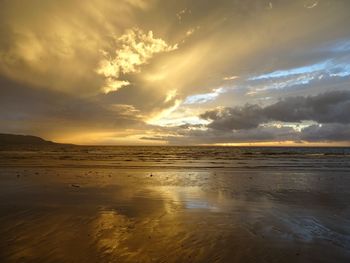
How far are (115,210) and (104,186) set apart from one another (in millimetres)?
7099

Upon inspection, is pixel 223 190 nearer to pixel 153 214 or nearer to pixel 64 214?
pixel 153 214

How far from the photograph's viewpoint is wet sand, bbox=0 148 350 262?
273 inches

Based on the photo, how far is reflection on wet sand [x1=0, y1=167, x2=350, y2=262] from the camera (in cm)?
692

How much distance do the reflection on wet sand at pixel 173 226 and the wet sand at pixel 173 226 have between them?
0.02 meters

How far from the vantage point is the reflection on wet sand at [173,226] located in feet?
22.7

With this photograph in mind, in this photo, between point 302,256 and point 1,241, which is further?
point 1,241

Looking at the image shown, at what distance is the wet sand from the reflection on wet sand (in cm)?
2

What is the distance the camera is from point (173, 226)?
30.6 ft

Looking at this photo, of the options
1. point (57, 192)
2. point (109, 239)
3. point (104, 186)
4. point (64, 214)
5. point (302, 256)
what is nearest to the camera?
point (302, 256)

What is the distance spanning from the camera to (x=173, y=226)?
933 cm

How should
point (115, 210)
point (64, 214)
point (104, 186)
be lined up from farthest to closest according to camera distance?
1. point (104, 186)
2. point (115, 210)
3. point (64, 214)

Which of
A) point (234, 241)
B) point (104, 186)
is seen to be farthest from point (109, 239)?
point (104, 186)

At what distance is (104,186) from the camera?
1855cm

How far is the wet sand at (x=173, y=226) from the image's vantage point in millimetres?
6922
